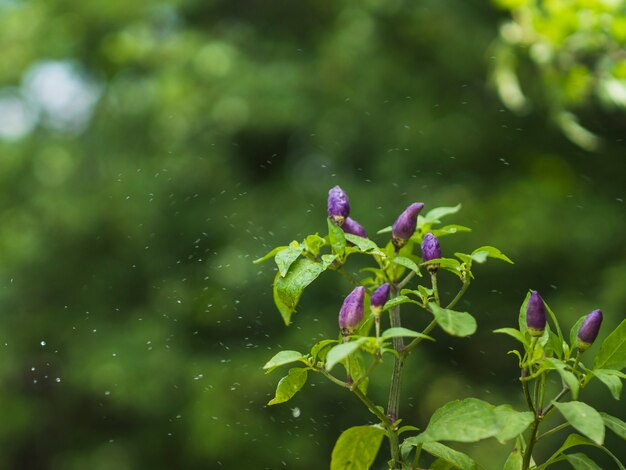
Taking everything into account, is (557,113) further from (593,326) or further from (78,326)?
(78,326)

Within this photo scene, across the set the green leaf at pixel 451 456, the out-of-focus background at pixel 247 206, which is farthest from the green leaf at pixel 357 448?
Answer: the out-of-focus background at pixel 247 206

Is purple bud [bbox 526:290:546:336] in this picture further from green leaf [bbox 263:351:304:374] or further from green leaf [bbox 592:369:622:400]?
green leaf [bbox 263:351:304:374]

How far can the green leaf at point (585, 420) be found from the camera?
2.29ft

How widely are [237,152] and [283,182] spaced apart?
34 cm

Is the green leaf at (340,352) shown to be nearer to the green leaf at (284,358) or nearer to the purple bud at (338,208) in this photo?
the green leaf at (284,358)

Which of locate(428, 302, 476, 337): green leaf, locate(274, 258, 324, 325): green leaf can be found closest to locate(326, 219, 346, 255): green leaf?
locate(274, 258, 324, 325): green leaf

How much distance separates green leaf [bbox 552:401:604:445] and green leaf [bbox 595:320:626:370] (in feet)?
0.34

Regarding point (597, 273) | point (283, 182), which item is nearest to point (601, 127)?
point (597, 273)

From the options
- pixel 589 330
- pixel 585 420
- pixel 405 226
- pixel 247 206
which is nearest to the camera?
pixel 585 420

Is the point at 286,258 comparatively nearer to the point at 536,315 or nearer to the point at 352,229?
the point at 352,229

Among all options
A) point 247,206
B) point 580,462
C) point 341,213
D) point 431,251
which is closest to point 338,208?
point 341,213

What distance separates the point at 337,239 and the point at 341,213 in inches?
2.5

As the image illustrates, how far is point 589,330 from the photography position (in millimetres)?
825

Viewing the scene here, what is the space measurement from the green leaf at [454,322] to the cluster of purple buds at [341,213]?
0.59 ft
